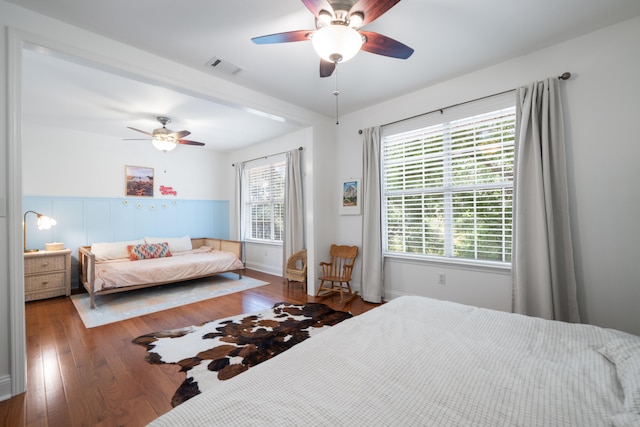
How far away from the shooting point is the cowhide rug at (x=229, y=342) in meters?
2.05

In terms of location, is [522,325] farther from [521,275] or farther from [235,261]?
[235,261]

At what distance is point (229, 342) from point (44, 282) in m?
3.34

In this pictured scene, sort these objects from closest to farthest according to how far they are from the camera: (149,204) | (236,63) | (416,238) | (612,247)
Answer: (612,247) → (236,63) → (416,238) → (149,204)

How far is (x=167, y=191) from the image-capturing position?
5.61 metres

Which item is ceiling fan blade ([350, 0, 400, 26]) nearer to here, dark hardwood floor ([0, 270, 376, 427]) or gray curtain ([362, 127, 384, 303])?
gray curtain ([362, 127, 384, 303])

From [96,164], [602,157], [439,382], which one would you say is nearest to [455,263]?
[602,157]

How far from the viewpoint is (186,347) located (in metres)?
2.46

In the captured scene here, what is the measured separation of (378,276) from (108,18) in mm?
3677

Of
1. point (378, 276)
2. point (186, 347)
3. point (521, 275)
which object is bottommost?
point (186, 347)

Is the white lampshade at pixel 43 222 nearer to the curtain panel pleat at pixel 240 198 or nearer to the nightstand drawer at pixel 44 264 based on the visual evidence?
the nightstand drawer at pixel 44 264

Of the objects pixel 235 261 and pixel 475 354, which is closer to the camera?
pixel 475 354

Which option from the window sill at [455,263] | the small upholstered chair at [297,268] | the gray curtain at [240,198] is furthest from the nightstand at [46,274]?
the window sill at [455,263]

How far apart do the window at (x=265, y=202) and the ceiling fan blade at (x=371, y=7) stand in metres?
3.77

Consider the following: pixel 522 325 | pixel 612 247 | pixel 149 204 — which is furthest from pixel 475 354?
pixel 149 204
